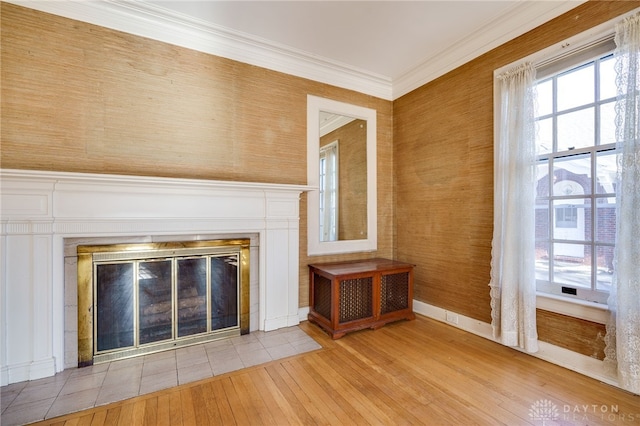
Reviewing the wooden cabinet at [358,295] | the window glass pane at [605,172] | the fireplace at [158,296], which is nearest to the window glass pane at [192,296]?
the fireplace at [158,296]

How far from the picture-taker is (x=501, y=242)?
2438mm

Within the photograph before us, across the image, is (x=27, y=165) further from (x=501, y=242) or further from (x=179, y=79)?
(x=501, y=242)

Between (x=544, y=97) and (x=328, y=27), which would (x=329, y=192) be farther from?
(x=544, y=97)

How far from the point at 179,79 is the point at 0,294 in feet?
6.89

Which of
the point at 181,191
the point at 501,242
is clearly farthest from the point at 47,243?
the point at 501,242

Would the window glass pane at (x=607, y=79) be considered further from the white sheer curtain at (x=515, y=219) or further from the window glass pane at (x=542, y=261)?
the window glass pane at (x=542, y=261)

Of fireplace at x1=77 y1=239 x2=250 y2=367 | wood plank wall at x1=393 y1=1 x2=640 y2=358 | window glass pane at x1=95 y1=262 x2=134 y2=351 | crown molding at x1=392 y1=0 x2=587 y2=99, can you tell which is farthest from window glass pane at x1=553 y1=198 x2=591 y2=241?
window glass pane at x1=95 y1=262 x2=134 y2=351

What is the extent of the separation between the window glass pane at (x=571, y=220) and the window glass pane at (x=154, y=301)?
324 centimetres

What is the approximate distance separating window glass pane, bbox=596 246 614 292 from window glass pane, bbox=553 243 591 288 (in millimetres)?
56

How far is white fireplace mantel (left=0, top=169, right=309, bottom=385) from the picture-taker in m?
1.96

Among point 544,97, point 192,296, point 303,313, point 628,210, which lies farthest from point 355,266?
point 544,97

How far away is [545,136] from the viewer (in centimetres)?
235

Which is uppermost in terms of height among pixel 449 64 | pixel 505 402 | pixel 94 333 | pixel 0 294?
pixel 449 64
